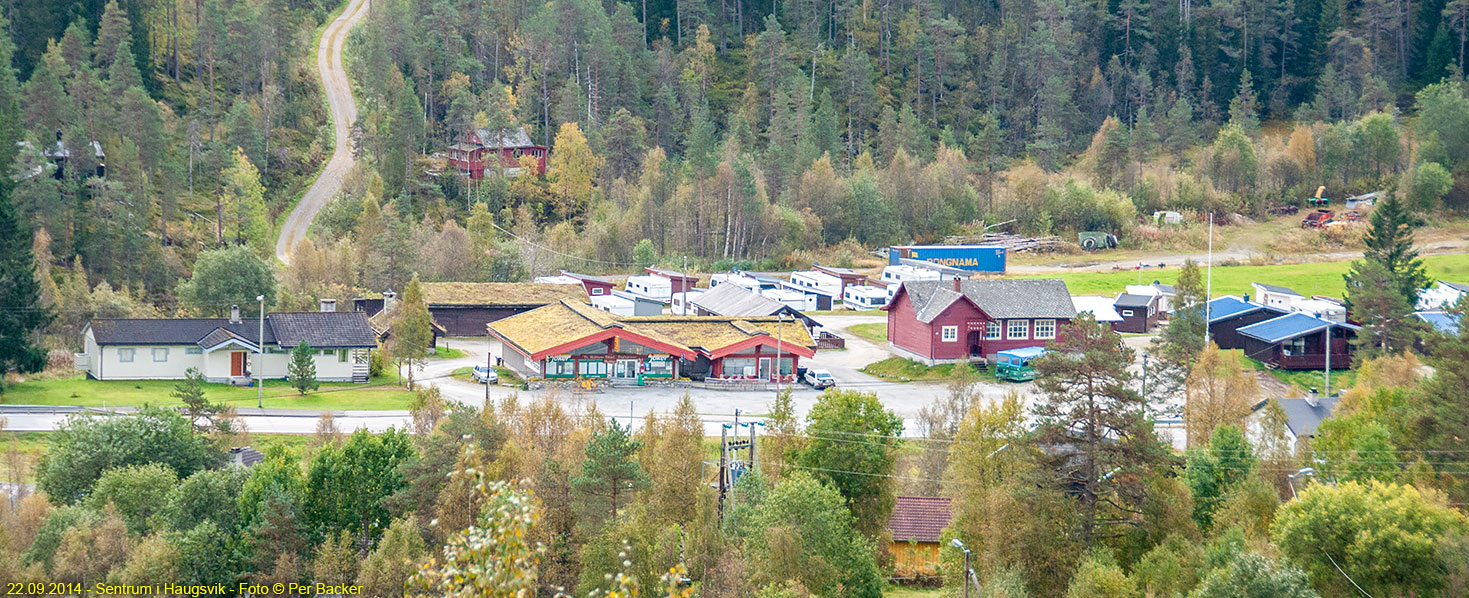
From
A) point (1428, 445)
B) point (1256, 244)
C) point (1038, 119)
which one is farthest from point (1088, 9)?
point (1428, 445)

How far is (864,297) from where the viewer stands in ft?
228

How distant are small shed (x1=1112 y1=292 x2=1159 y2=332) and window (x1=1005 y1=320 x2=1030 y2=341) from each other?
9153 mm

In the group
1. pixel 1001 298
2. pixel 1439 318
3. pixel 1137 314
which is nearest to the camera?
pixel 1439 318

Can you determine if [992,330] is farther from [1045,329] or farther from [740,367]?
[740,367]

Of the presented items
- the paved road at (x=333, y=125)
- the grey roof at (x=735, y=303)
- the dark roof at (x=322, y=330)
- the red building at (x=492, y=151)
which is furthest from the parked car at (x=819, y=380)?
the red building at (x=492, y=151)

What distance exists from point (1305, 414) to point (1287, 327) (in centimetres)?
1487

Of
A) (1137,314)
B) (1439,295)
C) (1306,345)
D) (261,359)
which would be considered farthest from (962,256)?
(261,359)

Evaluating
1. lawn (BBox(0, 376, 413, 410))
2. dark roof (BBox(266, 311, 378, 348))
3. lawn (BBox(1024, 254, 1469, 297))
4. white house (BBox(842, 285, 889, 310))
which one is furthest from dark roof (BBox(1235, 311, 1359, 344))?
dark roof (BBox(266, 311, 378, 348))

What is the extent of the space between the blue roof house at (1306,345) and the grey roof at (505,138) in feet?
181

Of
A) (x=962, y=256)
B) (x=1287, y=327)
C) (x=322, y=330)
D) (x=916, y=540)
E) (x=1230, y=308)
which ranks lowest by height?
(x=916, y=540)

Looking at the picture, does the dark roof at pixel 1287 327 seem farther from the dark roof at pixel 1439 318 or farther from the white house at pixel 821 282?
the white house at pixel 821 282

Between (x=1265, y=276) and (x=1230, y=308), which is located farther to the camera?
(x=1265, y=276)

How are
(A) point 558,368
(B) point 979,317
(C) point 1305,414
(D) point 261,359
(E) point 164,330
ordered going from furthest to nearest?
1. (B) point 979,317
2. (A) point 558,368
3. (E) point 164,330
4. (D) point 261,359
5. (C) point 1305,414

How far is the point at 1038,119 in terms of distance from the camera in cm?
11438
